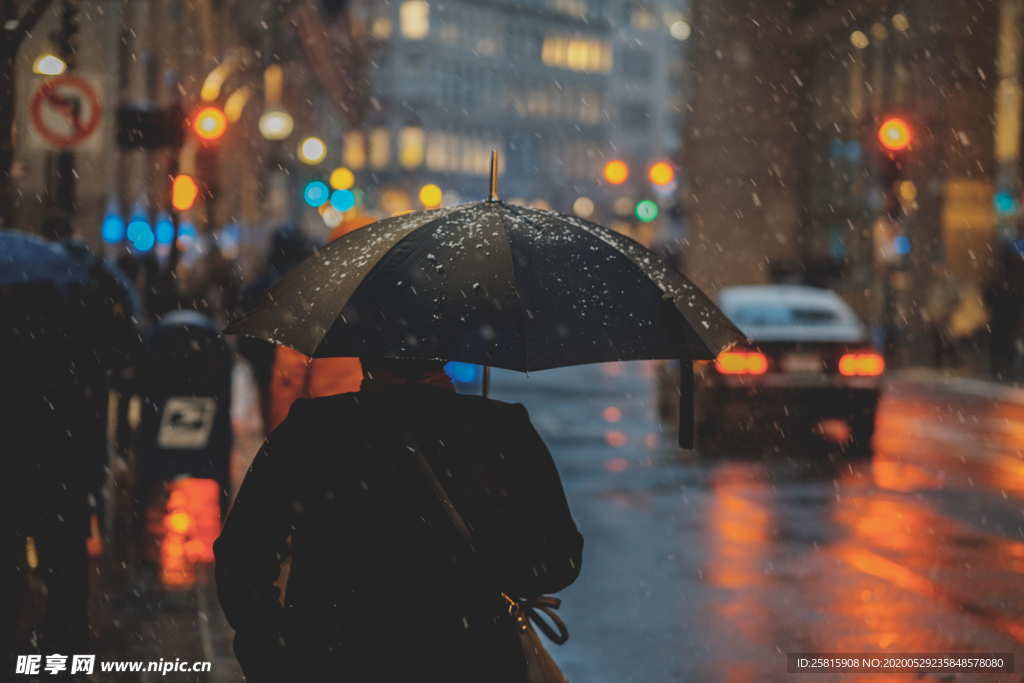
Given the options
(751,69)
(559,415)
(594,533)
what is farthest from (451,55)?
(594,533)

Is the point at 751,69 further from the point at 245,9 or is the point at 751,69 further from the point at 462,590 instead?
the point at 462,590

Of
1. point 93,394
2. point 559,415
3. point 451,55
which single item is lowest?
point 559,415

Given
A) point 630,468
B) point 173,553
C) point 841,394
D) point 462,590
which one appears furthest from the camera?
point 841,394

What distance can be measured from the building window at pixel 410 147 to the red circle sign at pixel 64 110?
11720 cm

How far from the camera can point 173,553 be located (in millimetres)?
9156

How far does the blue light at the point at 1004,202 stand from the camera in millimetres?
35625

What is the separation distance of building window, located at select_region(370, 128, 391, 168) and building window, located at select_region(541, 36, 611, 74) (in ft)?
71.0

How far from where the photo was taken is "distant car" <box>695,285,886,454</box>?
15430mm

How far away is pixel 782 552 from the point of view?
9.95 m

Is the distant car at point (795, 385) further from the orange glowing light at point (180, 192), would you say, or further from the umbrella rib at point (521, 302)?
the umbrella rib at point (521, 302)

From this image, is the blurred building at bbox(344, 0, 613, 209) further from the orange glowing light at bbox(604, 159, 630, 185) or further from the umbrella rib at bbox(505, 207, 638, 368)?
the umbrella rib at bbox(505, 207, 638, 368)

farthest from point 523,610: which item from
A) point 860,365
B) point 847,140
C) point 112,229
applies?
point 847,140

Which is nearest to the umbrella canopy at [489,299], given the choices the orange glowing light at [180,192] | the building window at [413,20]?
the orange glowing light at [180,192]

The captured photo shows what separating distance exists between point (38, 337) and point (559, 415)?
48.1ft
